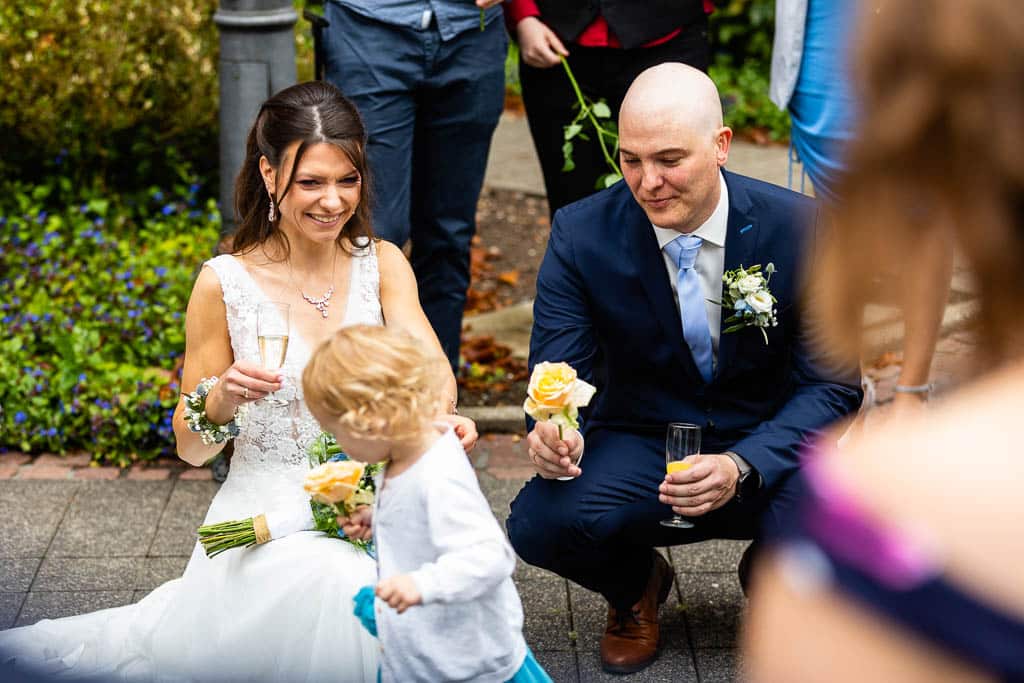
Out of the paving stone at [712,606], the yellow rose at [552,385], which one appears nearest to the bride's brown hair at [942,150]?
the yellow rose at [552,385]

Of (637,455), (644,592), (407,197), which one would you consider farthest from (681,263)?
(407,197)

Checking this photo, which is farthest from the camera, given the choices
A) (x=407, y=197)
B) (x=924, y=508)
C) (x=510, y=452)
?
(x=510, y=452)

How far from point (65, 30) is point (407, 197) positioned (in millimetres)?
2537

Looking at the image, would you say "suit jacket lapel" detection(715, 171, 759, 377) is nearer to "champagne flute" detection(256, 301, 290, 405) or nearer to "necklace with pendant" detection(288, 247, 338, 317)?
"necklace with pendant" detection(288, 247, 338, 317)

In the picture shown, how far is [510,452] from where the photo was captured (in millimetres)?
4680

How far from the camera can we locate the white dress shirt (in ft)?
11.3

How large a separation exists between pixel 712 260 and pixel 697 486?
25.3 inches

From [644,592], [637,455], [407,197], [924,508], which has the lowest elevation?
[644,592]

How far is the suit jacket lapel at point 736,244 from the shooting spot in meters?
3.40

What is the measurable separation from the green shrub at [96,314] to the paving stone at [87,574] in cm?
62

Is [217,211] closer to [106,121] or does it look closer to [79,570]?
[106,121]

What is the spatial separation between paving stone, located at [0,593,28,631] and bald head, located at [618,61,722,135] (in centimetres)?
209

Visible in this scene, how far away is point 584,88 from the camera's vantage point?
14.5 ft

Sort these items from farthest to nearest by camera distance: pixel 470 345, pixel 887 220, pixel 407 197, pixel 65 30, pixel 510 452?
pixel 65 30
pixel 470 345
pixel 510 452
pixel 407 197
pixel 887 220
